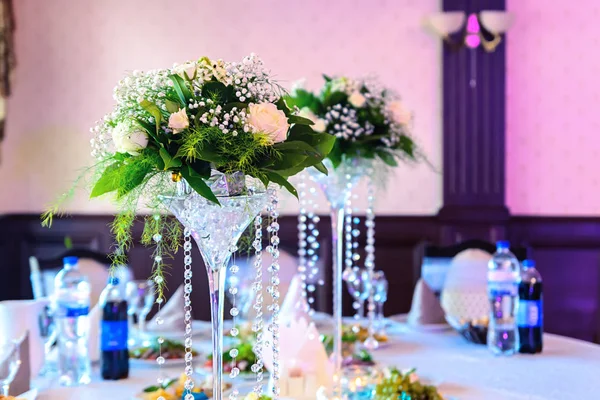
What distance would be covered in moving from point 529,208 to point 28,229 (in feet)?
10.0

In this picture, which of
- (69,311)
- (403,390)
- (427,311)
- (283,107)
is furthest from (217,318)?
(427,311)

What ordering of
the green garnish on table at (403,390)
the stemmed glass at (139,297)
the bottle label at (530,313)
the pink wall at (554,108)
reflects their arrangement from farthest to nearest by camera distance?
the pink wall at (554,108)
the stemmed glass at (139,297)
the bottle label at (530,313)
the green garnish on table at (403,390)

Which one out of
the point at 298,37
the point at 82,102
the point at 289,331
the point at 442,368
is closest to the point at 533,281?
the point at 442,368

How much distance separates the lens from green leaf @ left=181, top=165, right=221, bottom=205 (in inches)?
60.9

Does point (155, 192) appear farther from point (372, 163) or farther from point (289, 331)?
point (372, 163)

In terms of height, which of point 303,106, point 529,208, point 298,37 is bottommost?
point 529,208

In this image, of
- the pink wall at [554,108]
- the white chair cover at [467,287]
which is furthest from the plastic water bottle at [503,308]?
the pink wall at [554,108]

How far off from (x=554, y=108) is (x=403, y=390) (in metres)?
3.19

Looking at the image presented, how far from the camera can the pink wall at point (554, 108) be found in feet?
15.6

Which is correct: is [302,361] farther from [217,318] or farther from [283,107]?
[283,107]

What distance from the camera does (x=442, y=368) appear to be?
2514mm

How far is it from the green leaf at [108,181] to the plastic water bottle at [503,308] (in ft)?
5.13

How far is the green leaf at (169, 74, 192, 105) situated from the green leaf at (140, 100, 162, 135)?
0.06 metres

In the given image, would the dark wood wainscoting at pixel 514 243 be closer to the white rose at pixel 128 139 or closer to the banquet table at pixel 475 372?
the banquet table at pixel 475 372
